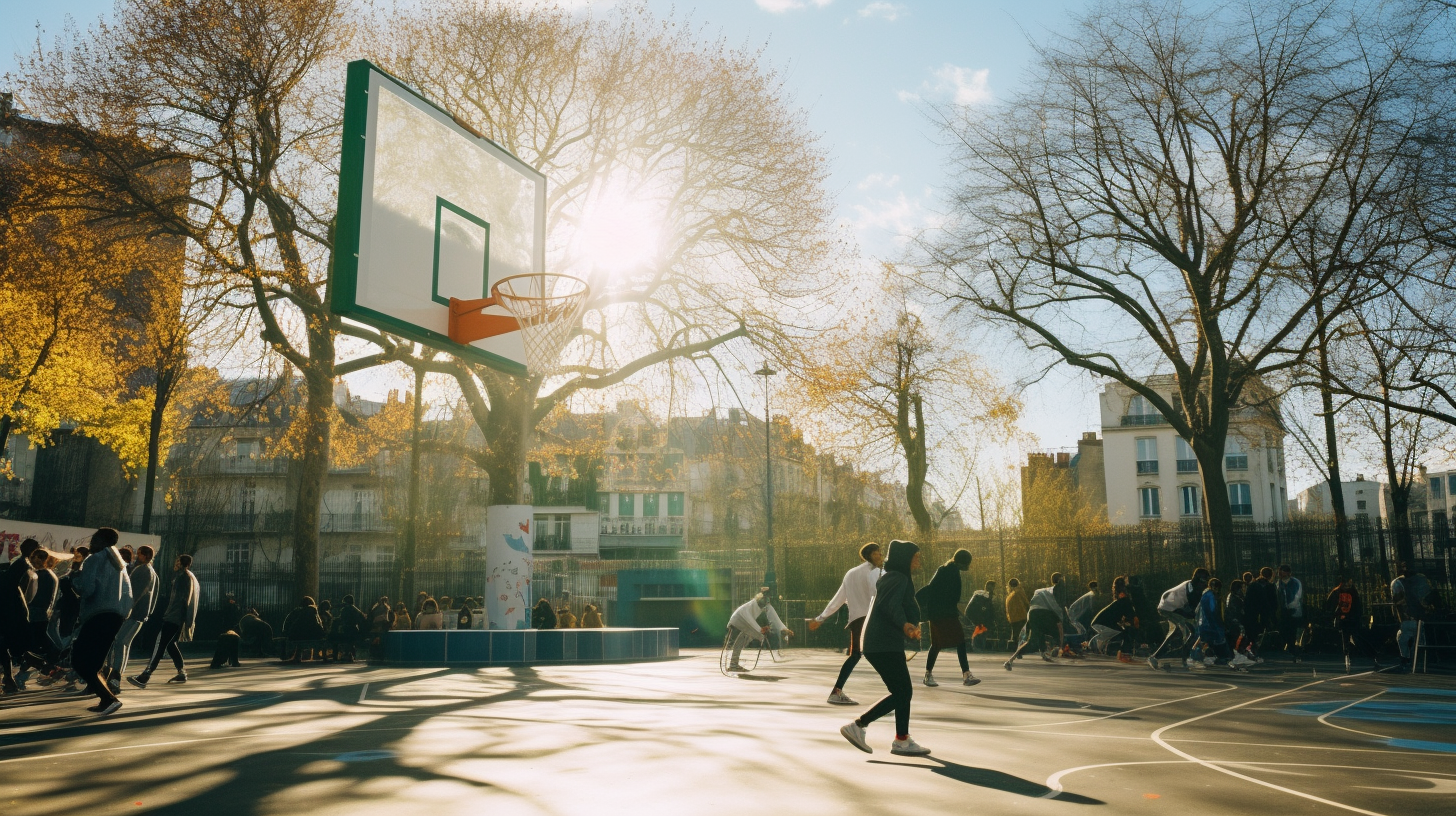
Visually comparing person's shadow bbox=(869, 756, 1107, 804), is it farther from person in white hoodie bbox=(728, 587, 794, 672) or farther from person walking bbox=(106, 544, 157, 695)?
person walking bbox=(106, 544, 157, 695)

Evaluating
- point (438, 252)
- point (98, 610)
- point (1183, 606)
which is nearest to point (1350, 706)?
point (1183, 606)

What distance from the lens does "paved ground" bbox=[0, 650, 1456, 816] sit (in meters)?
6.18

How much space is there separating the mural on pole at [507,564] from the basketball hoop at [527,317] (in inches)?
263

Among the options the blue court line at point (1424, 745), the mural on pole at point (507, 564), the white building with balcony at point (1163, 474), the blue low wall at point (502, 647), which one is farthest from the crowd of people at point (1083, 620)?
the white building with balcony at point (1163, 474)

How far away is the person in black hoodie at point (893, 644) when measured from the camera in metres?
8.13

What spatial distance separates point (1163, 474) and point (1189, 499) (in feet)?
7.25

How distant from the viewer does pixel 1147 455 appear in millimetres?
68750

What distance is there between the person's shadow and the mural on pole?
45.5ft

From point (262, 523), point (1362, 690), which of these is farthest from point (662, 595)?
point (262, 523)

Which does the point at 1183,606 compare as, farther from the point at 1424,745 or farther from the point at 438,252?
the point at 438,252

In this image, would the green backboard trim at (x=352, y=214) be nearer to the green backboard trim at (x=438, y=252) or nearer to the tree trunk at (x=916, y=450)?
the green backboard trim at (x=438, y=252)

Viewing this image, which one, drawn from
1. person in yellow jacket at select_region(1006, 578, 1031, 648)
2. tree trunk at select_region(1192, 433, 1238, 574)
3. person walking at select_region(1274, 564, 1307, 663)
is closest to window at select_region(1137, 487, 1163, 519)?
tree trunk at select_region(1192, 433, 1238, 574)

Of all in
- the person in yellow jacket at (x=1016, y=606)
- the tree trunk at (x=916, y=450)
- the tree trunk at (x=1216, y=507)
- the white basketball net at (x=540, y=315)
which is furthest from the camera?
the tree trunk at (x=916, y=450)

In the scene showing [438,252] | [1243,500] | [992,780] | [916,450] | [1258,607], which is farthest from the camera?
[1243,500]
